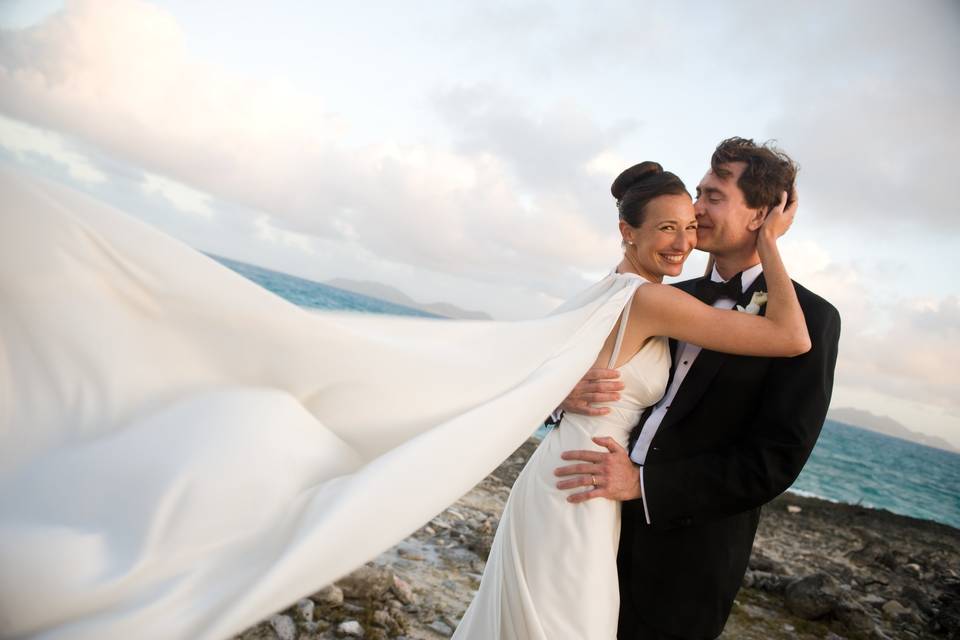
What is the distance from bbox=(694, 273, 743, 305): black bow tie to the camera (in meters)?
2.75

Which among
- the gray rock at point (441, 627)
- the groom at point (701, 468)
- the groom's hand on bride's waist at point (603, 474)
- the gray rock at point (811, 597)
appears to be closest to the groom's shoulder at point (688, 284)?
the groom at point (701, 468)

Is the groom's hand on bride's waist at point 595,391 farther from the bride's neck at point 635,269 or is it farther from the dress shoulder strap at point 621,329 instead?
the bride's neck at point 635,269

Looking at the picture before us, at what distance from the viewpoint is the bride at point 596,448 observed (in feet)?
7.51

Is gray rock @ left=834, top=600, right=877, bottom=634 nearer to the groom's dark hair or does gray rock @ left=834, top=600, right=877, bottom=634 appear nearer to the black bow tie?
the black bow tie

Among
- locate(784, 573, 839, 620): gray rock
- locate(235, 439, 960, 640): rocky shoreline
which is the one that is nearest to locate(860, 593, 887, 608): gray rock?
locate(235, 439, 960, 640): rocky shoreline

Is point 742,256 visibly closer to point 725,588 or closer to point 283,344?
point 725,588

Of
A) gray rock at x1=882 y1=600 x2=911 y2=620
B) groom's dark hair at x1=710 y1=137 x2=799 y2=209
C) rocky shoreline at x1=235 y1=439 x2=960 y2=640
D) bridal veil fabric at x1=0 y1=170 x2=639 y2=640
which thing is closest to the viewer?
bridal veil fabric at x1=0 y1=170 x2=639 y2=640

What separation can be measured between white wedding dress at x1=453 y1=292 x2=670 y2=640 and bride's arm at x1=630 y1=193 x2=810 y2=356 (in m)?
0.14

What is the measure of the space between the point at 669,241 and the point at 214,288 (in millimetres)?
2130

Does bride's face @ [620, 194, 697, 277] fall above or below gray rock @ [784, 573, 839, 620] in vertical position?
above

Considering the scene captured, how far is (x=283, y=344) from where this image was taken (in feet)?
6.08

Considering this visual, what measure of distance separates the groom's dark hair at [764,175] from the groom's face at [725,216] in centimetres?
3

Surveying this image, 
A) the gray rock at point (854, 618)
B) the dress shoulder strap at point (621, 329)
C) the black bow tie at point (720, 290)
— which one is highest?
the black bow tie at point (720, 290)

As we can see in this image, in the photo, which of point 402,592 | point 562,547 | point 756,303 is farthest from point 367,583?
point 756,303
